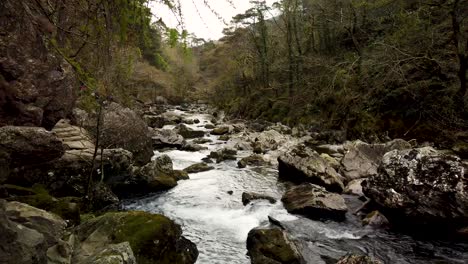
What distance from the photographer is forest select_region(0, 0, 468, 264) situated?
10.2ft

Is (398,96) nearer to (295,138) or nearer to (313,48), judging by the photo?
(295,138)

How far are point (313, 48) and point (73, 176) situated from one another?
2418 centimetres

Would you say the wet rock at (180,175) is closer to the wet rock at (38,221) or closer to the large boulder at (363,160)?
the large boulder at (363,160)

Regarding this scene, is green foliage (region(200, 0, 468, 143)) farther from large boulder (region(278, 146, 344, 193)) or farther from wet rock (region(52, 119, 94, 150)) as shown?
wet rock (region(52, 119, 94, 150))

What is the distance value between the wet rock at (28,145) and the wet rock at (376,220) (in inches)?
282

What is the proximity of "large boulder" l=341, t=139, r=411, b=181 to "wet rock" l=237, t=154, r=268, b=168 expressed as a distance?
3295 mm

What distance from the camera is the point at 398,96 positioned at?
16.2 metres

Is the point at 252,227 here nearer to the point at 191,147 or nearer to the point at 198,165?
the point at 198,165

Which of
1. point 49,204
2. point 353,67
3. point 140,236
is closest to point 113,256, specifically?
point 140,236

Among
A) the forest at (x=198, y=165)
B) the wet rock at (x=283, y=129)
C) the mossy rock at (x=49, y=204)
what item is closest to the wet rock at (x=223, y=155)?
the forest at (x=198, y=165)

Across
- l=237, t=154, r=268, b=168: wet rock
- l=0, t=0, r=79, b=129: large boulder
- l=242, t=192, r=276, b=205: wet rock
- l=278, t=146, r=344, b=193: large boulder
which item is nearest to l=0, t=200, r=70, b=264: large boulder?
l=0, t=0, r=79, b=129: large boulder

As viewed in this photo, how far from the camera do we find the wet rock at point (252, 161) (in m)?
13.2

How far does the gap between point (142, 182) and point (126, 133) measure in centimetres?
254

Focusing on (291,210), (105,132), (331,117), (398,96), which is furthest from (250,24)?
(291,210)
